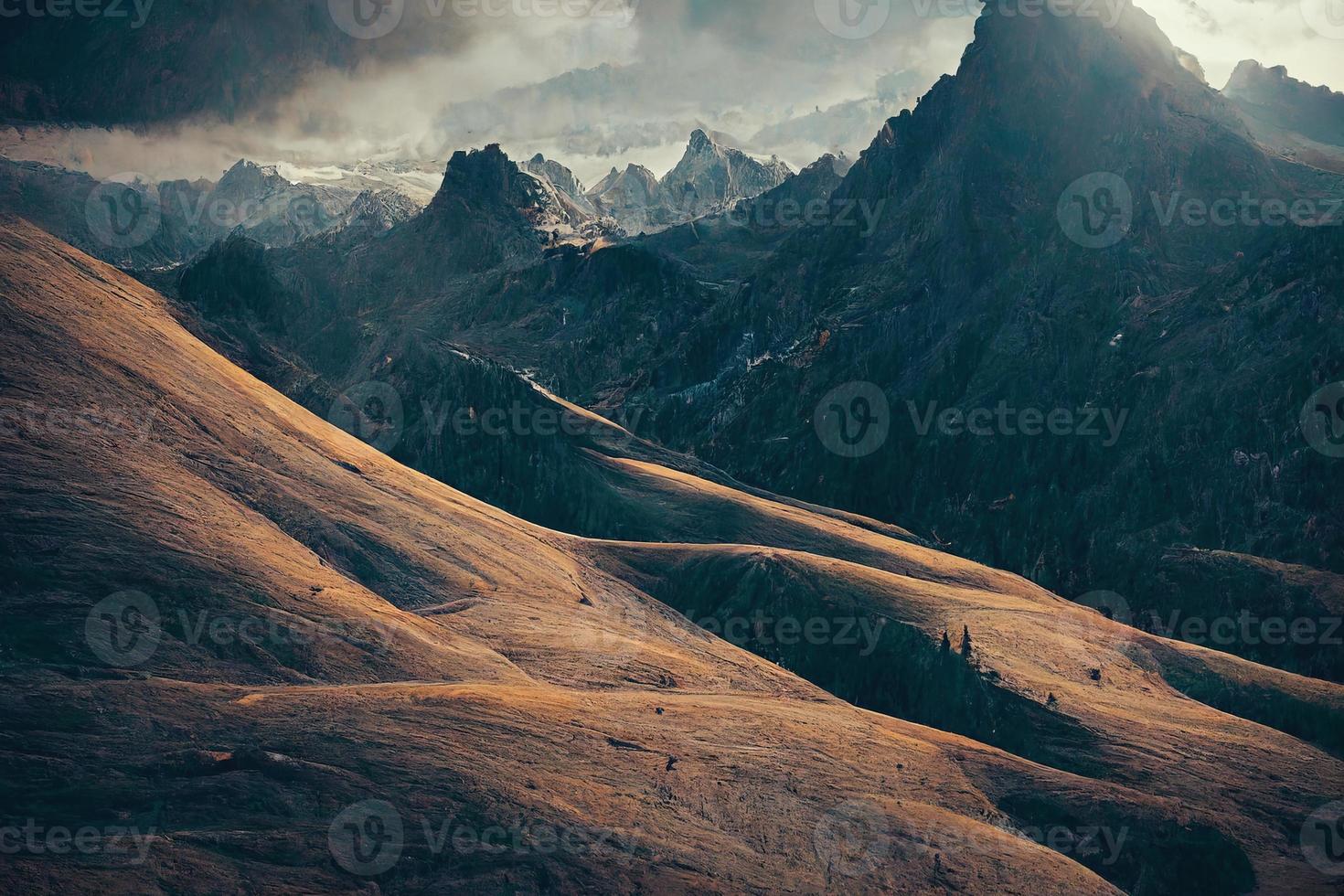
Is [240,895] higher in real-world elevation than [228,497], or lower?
lower

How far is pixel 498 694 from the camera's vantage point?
10994cm

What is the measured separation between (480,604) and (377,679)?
→ 1036 inches

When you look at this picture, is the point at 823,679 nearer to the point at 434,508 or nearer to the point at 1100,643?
the point at 1100,643

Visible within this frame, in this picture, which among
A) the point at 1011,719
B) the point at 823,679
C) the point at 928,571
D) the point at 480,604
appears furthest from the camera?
the point at 928,571

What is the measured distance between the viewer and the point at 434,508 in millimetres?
154250

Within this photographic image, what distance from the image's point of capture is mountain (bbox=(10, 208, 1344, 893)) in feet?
297

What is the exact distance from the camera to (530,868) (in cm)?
9062

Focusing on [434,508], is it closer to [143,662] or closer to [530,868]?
Result: [143,662]

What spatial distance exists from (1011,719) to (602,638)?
50.5 meters

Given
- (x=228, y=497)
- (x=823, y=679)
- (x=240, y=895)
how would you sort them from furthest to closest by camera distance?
(x=823, y=679) < (x=228, y=497) < (x=240, y=895)

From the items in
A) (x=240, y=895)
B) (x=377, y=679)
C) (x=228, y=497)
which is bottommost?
(x=240, y=895)

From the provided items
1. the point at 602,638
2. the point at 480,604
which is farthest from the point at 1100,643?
the point at 480,604

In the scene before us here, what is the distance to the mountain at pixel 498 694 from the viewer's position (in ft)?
297

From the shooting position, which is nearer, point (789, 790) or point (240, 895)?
point (240, 895)
